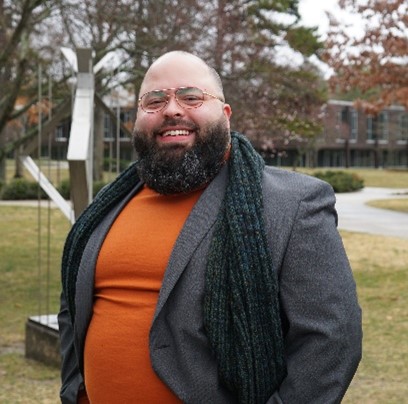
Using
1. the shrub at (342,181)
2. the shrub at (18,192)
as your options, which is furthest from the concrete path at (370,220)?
the shrub at (18,192)

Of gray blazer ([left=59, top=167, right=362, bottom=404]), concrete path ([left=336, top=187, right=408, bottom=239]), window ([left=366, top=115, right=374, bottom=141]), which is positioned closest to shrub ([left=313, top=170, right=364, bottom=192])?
concrete path ([left=336, top=187, right=408, bottom=239])

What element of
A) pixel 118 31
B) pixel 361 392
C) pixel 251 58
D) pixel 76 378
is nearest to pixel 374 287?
pixel 361 392

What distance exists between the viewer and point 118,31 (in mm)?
11242

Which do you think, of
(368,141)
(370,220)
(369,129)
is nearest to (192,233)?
(370,220)

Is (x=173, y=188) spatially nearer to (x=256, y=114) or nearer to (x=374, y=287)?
(x=374, y=287)

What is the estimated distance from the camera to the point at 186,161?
2.17 m

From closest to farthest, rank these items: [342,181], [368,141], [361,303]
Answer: [361,303]
[342,181]
[368,141]

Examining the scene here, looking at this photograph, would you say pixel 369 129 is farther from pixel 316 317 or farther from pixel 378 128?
pixel 316 317

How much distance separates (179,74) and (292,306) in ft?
2.37

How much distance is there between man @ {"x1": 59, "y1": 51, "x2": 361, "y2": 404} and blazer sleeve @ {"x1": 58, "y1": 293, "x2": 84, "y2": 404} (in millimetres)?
141

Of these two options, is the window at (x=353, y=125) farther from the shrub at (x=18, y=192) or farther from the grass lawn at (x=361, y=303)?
the grass lawn at (x=361, y=303)

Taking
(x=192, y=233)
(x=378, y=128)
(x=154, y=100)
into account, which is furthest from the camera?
(x=378, y=128)

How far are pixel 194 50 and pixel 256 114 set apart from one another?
5.97 meters

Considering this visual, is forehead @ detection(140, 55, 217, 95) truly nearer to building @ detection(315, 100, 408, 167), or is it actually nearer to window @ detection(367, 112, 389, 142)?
building @ detection(315, 100, 408, 167)
